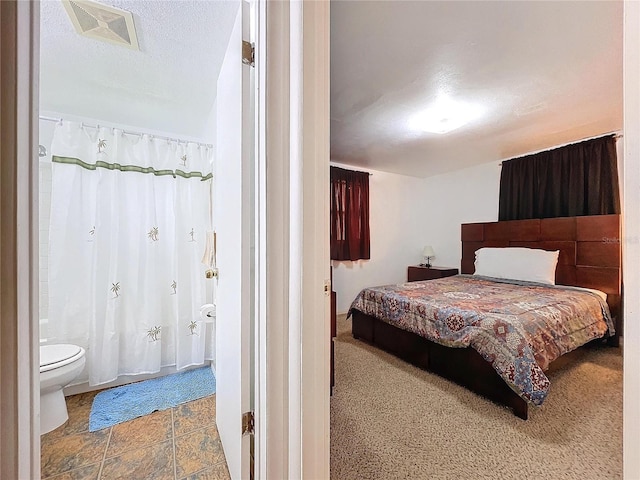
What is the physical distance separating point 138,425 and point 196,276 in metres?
1.12

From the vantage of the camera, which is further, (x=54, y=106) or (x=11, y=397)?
(x=54, y=106)

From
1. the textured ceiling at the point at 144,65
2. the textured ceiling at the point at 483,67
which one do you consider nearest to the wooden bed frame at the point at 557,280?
the textured ceiling at the point at 483,67

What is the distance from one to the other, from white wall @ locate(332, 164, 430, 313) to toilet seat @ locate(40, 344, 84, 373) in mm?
2938

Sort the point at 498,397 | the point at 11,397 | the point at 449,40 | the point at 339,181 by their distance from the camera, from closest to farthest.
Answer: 1. the point at 11,397
2. the point at 449,40
3. the point at 498,397
4. the point at 339,181

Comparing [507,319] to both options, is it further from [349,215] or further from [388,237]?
[388,237]

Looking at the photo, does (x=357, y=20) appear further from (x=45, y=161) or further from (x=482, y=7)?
(x=45, y=161)

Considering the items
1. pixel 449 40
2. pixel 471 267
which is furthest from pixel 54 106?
pixel 471 267

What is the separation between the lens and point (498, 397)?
1824 mm

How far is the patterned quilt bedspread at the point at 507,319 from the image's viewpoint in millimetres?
1681

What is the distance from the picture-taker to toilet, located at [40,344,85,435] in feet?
5.12

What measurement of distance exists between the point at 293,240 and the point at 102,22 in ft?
4.86

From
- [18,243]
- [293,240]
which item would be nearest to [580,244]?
[293,240]

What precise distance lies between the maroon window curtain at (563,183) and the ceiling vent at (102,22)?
4266mm

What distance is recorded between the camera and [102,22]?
1.32 metres
